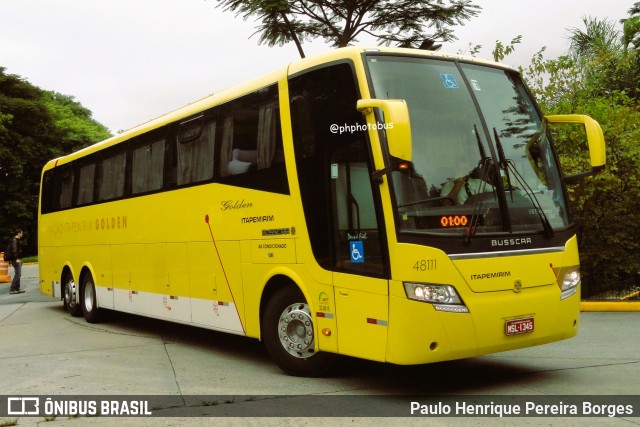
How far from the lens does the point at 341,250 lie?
6973 mm

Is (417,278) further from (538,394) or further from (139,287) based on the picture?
(139,287)

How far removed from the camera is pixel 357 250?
678 centimetres

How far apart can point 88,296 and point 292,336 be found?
7675mm

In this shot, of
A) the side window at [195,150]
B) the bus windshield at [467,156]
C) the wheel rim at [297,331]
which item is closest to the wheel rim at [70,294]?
the side window at [195,150]

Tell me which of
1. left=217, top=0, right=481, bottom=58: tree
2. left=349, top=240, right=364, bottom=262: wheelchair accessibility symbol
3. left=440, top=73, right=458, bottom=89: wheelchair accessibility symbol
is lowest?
left=349, top=240, right=364, bottom=262: wheelchair accessibility symbol

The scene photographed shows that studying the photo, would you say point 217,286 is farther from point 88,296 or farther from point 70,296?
point 70,296

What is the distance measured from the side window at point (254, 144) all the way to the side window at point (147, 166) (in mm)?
2111

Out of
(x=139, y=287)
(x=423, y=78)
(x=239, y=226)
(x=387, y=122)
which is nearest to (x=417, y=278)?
(x=387, y=122)

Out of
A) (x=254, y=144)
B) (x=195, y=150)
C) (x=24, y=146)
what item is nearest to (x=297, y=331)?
(x=254, y=144)

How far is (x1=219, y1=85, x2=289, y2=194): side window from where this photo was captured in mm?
7992

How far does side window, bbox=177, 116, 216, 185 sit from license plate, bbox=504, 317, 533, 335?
4436 millimetres

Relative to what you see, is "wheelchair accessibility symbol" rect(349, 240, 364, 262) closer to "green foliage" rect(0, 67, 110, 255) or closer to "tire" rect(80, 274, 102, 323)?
"tire" rect(80, 274, 102, 323)

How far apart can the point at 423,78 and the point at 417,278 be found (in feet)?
6.50

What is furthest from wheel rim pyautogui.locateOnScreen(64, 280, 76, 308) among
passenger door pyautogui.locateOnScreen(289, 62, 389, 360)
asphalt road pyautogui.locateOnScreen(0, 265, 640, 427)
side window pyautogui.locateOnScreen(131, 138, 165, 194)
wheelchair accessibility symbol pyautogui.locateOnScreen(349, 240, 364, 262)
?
wheelchair accessibility symbol pyautogui.locateOnScreen(349, 240, 364, 262)
